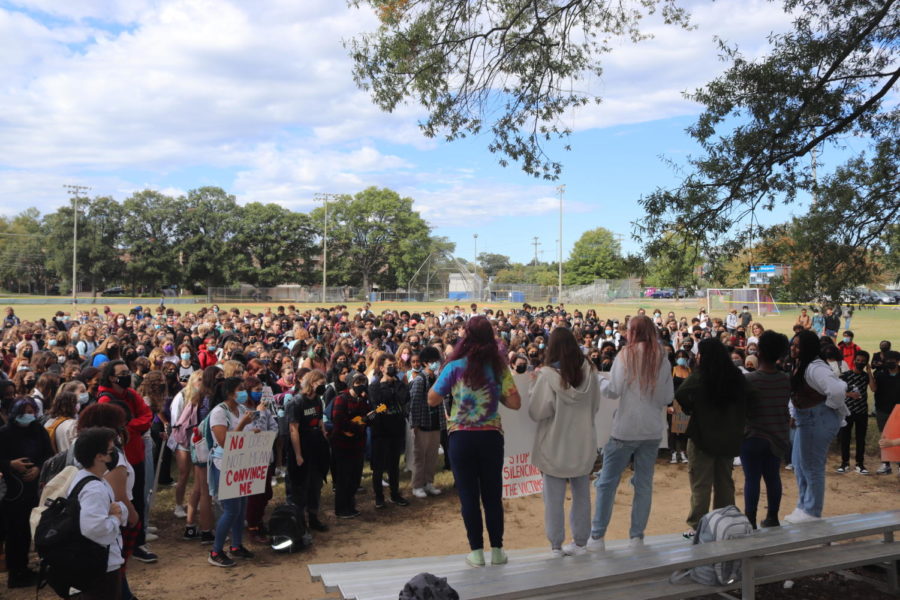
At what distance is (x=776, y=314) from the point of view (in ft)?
136

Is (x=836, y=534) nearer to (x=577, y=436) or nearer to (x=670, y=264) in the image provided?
(x=577, y=436)

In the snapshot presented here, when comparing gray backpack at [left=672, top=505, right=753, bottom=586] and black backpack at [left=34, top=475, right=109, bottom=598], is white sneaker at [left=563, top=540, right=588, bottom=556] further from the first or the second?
black backpack at [left=34, top=475, right=109, bottom=598]

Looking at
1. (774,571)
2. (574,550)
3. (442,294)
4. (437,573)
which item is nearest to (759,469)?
(774,571)

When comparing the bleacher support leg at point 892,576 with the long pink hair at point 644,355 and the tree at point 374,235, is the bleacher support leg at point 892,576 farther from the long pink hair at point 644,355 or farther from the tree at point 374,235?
the tree at point 374,235

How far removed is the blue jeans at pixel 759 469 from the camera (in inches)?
198

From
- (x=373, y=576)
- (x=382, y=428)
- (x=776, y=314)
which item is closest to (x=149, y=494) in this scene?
(x=382, y=428)

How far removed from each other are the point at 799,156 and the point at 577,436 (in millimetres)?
6291

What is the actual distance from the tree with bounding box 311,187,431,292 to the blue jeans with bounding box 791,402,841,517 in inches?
3011

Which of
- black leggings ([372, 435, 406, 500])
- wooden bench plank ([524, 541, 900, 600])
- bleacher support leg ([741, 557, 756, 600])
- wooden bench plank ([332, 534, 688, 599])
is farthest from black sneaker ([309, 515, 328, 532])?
bleacher support leg ([741, 557, 756, 600])

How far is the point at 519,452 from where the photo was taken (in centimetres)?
655

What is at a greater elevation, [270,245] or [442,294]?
[270,245]

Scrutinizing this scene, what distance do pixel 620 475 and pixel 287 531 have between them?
3485 millimetres

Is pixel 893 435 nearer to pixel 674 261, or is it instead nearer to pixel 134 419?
pixel 674 261

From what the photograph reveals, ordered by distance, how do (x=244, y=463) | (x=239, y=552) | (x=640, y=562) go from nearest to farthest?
(x=640, y=562), (x=244, y=463), (x=239, y=552)
